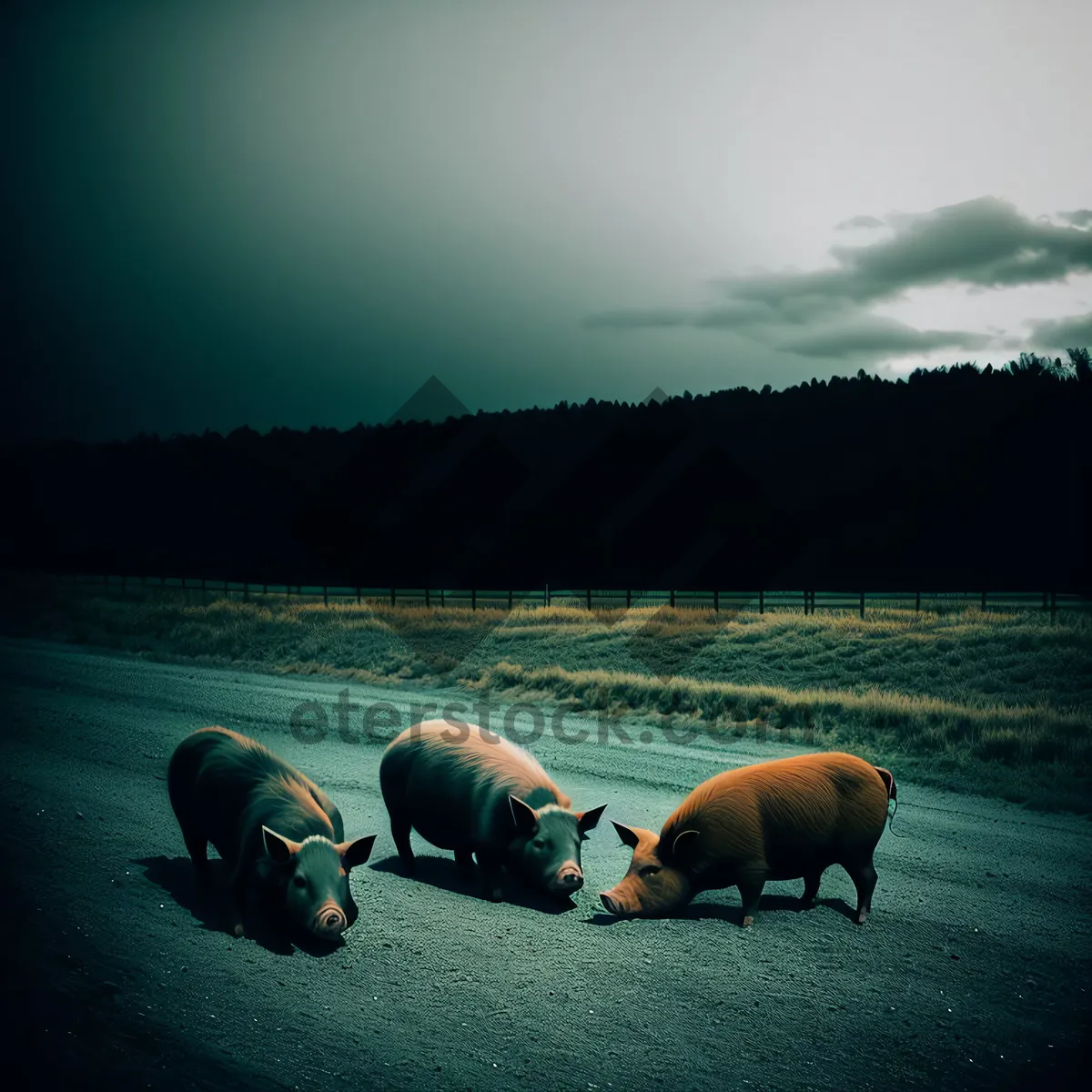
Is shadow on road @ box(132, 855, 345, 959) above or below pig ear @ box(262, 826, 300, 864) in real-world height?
below

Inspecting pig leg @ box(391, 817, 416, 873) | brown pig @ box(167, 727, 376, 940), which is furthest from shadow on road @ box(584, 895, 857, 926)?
brown pig @ box(167, 727, 376, 940)

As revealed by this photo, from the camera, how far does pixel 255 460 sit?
198 ft

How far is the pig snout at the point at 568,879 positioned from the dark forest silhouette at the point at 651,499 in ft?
96.8

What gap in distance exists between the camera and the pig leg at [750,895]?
4.74 metres

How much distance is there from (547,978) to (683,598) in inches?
1184

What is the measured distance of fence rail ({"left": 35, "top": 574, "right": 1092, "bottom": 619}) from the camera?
1082 inches

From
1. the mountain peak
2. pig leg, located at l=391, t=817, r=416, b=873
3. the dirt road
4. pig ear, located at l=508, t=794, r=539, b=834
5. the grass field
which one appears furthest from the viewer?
the mountain peak

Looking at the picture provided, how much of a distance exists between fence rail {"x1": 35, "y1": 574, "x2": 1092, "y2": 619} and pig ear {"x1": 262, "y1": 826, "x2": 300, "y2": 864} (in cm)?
2137

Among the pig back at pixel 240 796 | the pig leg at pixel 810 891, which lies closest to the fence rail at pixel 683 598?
the pig leg at pixel 810 891

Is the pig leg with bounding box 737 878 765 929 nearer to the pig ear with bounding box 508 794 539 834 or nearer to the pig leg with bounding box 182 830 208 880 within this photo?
the pig ear with bounding box 508 794 539 834

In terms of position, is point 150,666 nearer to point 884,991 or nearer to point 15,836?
point 15,836

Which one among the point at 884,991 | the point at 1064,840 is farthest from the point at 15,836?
the point at 1064,840

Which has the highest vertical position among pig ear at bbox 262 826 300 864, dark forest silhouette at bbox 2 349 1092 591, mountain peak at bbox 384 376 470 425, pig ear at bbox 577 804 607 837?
mountain peak at bbox 384 376 470 425

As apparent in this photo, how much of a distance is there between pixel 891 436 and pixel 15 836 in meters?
48.2
